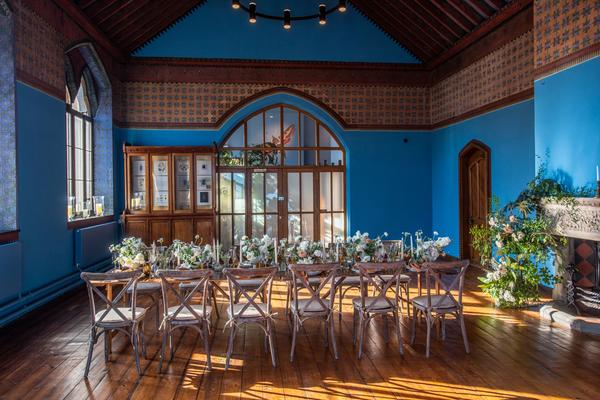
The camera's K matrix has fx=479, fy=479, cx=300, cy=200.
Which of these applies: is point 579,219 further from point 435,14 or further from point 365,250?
point 435,14

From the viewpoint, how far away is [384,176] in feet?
34.5

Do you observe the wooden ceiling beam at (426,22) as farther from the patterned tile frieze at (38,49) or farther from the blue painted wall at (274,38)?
the patterned tile frieze at (38,49)

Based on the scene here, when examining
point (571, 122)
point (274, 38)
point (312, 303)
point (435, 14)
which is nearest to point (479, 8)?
point (435, 14)

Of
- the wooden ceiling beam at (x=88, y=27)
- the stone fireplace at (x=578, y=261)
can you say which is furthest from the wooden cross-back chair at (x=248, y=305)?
the wooden ceiling beam at (x=88, y=27)

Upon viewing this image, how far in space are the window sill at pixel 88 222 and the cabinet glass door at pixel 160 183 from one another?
84cm

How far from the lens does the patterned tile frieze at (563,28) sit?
5324mm

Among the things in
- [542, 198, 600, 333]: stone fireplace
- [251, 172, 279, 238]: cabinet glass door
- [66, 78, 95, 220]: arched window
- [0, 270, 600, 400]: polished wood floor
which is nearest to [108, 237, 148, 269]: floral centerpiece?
[0, 270, 600, 400]: polished wood floor

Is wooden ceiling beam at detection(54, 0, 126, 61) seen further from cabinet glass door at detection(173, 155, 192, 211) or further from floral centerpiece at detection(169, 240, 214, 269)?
floral centerpiece at detection(169, 240, 214, 269)

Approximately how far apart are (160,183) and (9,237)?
151 inches

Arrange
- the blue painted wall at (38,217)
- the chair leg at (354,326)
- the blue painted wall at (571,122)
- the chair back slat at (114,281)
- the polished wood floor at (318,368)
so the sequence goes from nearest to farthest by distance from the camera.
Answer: the polished wood floor at (318,368), the chair back slat at (114,281), the chair leg at (354,326), the blue painted wall at (571,122), the blue painted wall at (38,217)

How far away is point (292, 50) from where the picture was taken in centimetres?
1013

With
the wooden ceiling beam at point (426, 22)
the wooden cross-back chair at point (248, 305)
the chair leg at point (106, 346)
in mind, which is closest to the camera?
the wooden cross-back chair at point (248, 305)

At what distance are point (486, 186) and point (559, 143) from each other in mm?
2474

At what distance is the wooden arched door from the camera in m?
8.65
